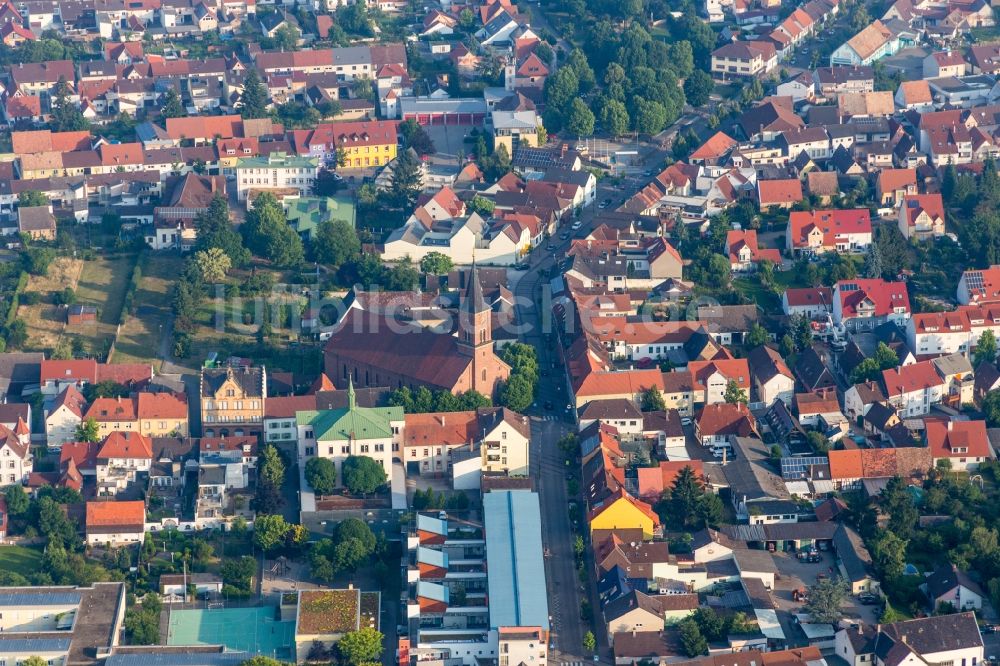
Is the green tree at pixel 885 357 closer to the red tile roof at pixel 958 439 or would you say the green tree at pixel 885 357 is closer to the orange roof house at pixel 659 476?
the red tile roof at pixel 958 439

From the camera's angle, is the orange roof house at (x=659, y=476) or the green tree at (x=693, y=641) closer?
the green tree at (x=693, y=641)

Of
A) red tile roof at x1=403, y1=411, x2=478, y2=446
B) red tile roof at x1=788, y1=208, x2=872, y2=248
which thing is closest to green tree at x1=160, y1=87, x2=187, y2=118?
red tile roof at x1=788, y1=208, x2=872, y2=248

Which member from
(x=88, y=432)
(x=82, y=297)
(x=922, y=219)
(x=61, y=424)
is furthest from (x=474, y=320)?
(x=922, y=219)

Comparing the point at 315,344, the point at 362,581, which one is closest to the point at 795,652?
the point at 362,581

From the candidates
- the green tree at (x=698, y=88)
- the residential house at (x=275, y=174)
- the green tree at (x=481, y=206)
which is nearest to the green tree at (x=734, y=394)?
the green tree at (x=481, y=206)

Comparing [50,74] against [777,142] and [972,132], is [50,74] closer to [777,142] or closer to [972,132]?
[777,142]
